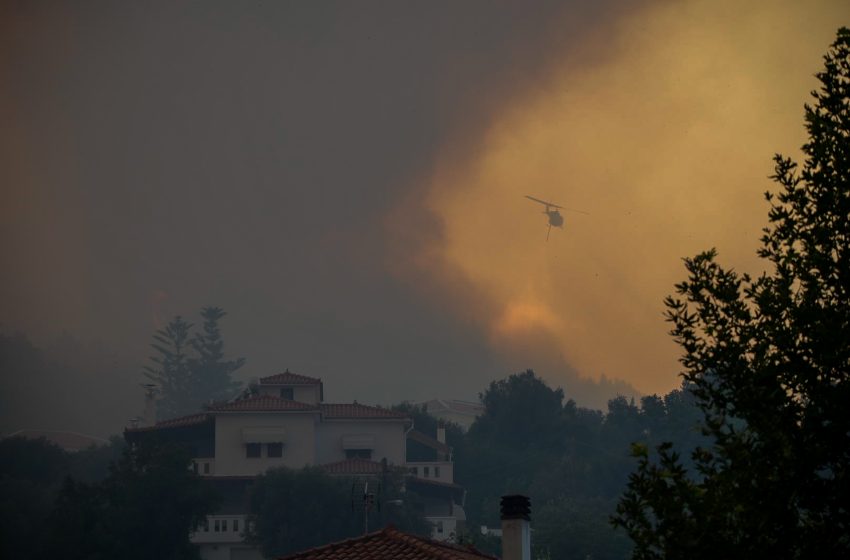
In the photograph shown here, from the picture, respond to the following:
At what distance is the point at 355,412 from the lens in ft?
371

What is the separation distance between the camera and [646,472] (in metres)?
16.6

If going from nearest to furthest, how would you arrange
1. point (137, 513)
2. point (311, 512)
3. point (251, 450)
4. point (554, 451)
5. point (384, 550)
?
1. point (384, 550)
2. point (137, 513)
3. point (311, 512)
4. point (251, 450)
5. point (554, 451)

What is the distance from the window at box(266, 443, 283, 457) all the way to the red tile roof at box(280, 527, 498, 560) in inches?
→ 2910

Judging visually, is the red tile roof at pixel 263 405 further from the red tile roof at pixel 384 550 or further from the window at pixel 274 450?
the red tile roof at pixel 384 550

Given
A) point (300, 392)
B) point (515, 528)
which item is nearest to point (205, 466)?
point (300, 392)

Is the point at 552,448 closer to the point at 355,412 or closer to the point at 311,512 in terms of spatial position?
the point at 355,412

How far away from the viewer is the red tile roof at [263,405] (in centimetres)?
10674

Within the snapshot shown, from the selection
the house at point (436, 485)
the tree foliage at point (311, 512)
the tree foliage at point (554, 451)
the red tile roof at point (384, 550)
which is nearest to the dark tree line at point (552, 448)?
the tree foliage at point (554, 451)

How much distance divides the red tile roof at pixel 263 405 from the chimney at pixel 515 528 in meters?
76.4

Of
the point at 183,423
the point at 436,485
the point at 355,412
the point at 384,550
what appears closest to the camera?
the point at 384,550

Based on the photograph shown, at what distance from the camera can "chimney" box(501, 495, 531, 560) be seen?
3106cm

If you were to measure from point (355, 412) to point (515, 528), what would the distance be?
270ft

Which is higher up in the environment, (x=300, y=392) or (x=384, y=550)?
(x=300, y=392)

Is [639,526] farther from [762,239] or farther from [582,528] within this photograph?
[582,528]
